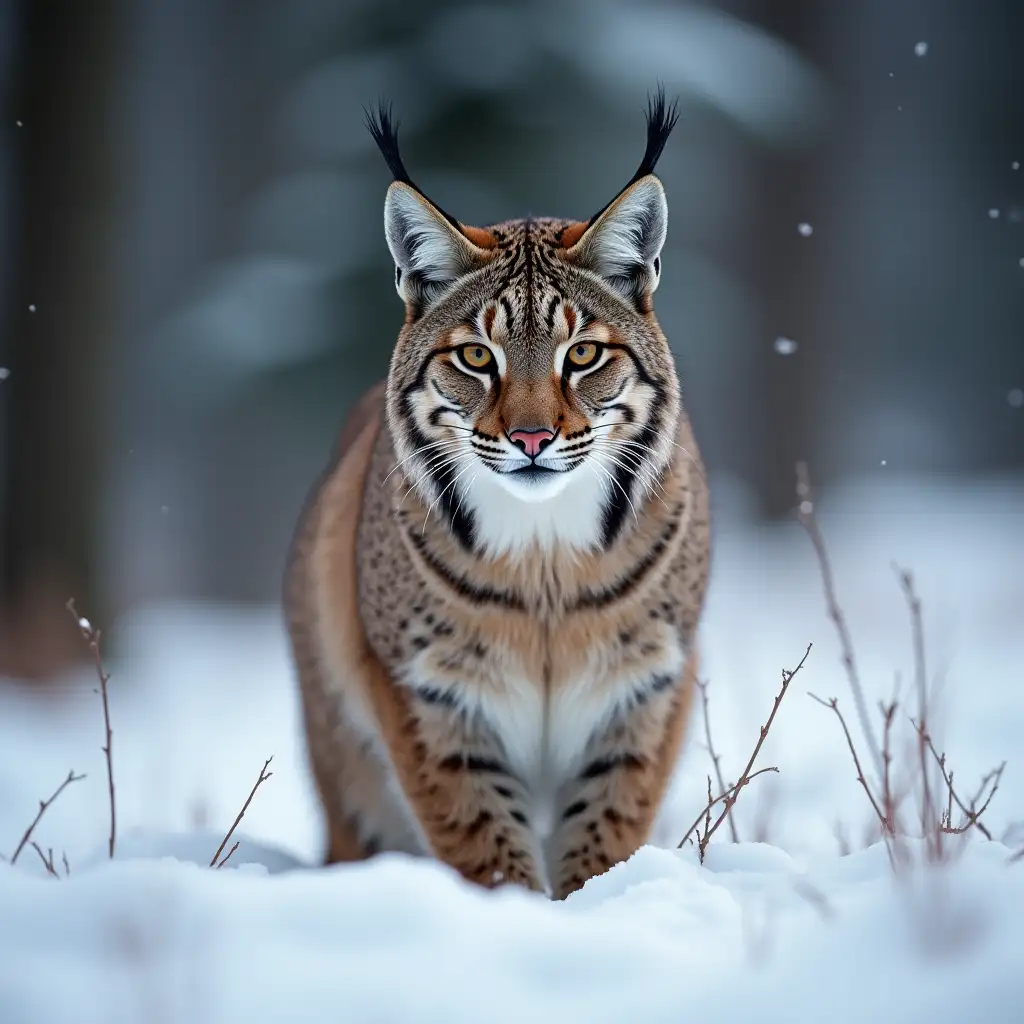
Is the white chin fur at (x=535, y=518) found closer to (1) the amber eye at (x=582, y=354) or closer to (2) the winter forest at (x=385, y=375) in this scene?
(1) the amber eye at (x=582, y=354)

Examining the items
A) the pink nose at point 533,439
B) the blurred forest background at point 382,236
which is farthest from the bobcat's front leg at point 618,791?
the blurred forest background at point 382,236

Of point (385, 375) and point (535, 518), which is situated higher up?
point (385, 375)

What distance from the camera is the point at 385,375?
34.7 feet

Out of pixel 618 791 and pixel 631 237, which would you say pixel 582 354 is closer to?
pixel 631 237

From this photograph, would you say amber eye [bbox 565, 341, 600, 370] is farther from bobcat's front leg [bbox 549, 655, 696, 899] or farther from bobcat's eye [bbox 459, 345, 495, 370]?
bobcat's front leg [bbox 549, 655, 696, 899]

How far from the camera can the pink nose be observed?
9.57 feet

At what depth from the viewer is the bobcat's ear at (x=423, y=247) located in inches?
129

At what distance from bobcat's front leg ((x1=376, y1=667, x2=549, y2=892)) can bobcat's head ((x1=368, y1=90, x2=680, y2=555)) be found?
46 cm

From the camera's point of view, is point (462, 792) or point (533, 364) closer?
point (533, 364)

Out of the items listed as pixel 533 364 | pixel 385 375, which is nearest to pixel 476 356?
pixel 533 364

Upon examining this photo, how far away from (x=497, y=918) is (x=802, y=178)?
42.0 ft

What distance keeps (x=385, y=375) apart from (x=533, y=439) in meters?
7.81

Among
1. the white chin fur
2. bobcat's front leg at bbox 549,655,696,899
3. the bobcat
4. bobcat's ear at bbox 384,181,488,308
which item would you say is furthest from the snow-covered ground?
bobcat's ear at bbox 384,181,488,308

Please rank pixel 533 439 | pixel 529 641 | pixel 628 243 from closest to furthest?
pixel 533 439 < pixel 529 641 < pixel 628 243
